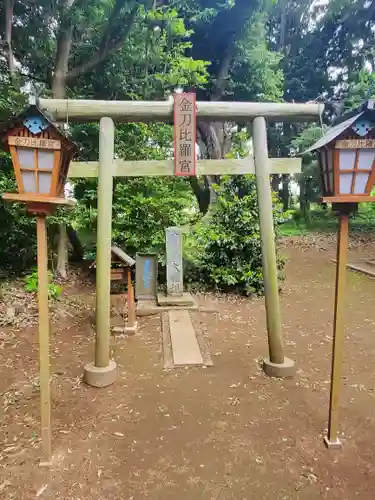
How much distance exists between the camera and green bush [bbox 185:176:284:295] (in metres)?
7.37

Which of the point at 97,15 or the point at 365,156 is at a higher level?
the point at 97,15

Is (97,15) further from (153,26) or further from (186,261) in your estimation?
(186,261)

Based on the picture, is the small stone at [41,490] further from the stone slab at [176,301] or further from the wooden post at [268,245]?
the stone slab at [176,301]

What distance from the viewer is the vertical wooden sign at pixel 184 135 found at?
12.2ft

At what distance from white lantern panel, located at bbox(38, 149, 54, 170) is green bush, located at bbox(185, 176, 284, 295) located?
5.26m

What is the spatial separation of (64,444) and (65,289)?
5.34 m

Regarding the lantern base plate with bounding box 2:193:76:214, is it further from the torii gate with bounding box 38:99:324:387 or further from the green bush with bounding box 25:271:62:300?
the green bush with bounding box 25:271:62:300

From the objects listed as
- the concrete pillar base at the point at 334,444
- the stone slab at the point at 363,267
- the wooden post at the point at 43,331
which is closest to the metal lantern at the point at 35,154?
the wooden post at the point at 43,331

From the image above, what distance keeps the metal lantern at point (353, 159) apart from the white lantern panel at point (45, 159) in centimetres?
200

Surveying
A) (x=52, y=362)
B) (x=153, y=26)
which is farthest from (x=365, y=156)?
(x=153, y=26)

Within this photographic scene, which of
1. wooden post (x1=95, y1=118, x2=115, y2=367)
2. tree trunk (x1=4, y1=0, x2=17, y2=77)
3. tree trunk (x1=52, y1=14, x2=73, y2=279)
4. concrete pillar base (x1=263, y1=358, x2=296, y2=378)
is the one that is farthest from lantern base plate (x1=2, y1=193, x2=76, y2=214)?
tree trunk (x1=52, y1=14, x2=73, y2=279)

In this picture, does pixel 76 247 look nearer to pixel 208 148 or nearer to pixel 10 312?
pixel 10 312

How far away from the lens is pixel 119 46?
720 cm

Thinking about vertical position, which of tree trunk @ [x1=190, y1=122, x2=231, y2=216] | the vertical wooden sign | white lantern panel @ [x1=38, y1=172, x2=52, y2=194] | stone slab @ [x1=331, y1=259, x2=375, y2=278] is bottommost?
stone slab @ [x1=331, y1=259, x2=375, y2=278]
